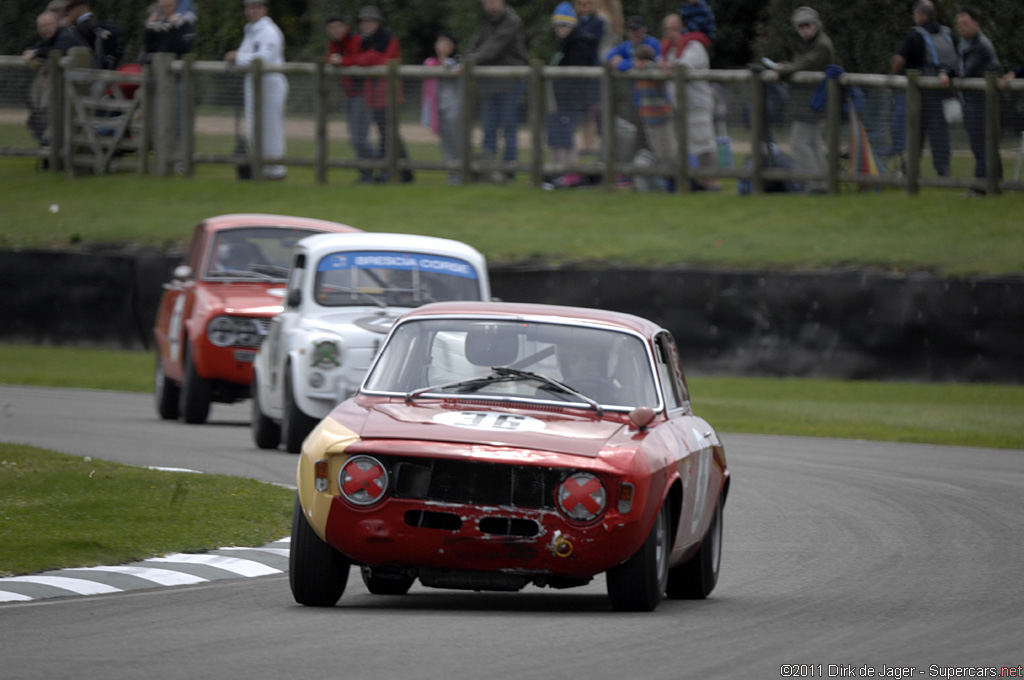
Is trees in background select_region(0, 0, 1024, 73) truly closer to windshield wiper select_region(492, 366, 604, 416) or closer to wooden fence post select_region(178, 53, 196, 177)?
wooden fence post select_region(178, 53, 196, 177)

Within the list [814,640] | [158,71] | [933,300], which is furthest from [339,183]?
[814,640]

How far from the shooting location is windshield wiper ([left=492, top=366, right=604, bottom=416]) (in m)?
7.77

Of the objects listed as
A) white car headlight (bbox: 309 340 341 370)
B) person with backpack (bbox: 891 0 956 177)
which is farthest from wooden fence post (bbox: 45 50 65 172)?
white car headlight (bbox: 309 340 341 370)

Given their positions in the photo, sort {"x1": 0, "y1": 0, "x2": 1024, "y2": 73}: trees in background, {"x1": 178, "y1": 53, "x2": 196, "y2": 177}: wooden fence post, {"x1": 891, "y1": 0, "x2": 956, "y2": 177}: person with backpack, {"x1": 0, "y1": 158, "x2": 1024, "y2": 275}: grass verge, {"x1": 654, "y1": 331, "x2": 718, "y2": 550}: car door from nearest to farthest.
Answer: {"x1": 654, "y1": 331, "x2": 718, "y2": 550}: car door, {"x1": 0, "y1": 158, "x2": 1024, "y2": 275}: grass verge, {"x1": 891, "y1": 0, "x2": 956, "y2": 177}: person with backpack, {"x1": 178, "y1": 53, "x2": 196, "y2": 177}: wooden fence post, {"x1": 0, "y1": 0, "x2": 1024, "y2": 73}: trees in background

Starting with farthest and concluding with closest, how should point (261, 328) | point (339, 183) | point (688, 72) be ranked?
point (339, 183)
point (688, 72)
point (261, 328)

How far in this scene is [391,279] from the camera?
14.2m

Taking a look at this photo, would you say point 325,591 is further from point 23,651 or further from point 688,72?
point 688,72

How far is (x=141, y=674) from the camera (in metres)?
5.73

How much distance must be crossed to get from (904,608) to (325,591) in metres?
2.40

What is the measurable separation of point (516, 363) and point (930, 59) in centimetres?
1591

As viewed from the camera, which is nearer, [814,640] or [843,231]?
[814,640]

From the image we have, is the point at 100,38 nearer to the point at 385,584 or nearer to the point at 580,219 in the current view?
the point at 580,219

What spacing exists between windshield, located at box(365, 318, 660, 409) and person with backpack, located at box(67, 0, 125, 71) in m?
22.3

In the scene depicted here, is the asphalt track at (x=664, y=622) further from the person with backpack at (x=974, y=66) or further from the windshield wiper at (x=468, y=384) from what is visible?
the person with backpack at (x=974, y=66)
